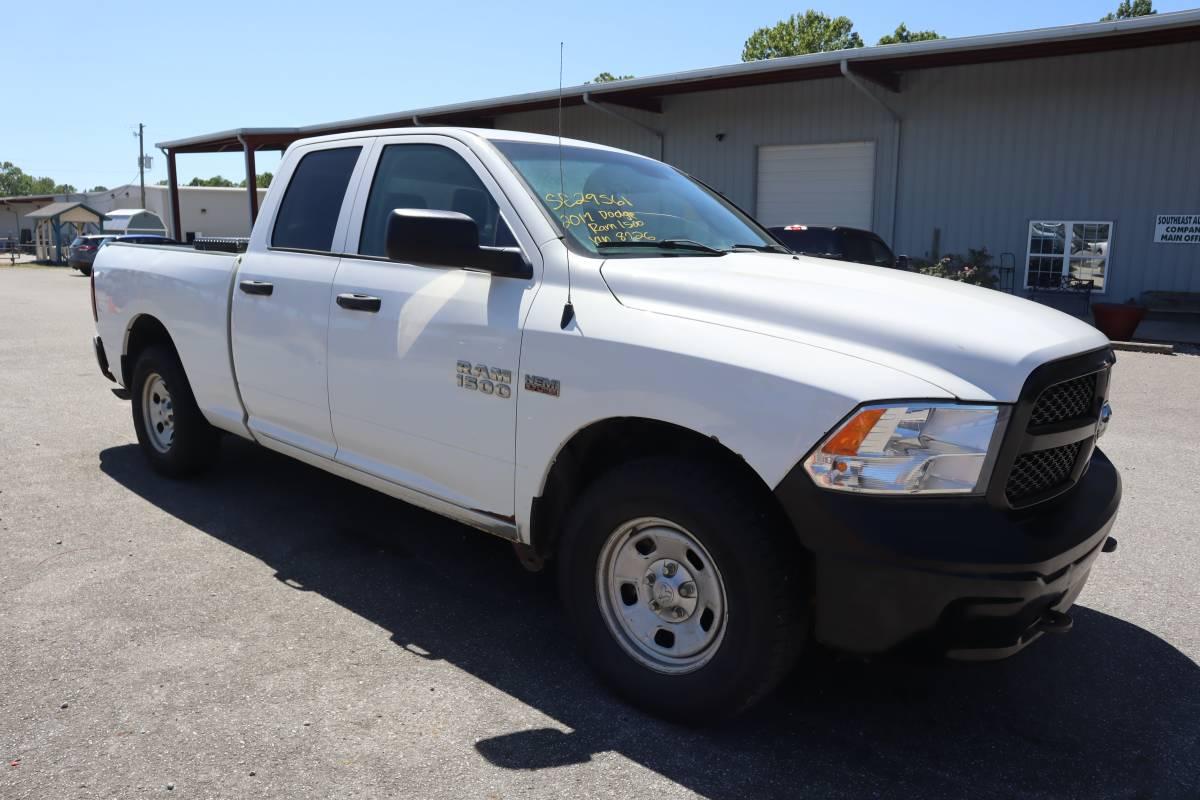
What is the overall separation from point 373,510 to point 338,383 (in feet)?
4.70

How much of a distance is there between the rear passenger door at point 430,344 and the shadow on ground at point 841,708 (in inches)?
22.8

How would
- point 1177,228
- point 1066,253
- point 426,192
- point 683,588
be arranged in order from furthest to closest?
point 1066,253
point 1177,228
point 426,192
point 683,588

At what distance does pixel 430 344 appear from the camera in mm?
3535

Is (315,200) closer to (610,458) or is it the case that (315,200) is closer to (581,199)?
(581,199)

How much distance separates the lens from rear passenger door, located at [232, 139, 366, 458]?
13.6 ft

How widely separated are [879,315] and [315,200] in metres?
2.87

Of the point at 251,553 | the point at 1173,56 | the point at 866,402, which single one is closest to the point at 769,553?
the point at 866,402

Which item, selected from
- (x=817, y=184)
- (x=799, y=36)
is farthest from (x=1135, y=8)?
(x=817, y=184)

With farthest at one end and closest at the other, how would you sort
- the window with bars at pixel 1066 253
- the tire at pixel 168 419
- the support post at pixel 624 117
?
the support post at pixel 624 117 < the window with bars at pixel 1066 253 < the tire at pixel 168 419

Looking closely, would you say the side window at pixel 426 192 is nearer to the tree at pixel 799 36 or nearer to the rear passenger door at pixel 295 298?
the rear passenger door at pixel 295 298

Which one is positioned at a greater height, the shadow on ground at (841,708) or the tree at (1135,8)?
the tree at (1135,8)

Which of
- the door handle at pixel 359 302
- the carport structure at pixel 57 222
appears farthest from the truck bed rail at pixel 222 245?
the carport structure at pixel 57 222

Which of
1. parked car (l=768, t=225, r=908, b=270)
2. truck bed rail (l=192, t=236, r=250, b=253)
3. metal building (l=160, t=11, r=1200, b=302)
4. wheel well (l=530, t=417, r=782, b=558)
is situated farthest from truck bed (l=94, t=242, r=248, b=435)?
metal building (l=160, t=11, r=1200, b=302)

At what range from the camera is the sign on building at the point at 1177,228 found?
1420 cm
